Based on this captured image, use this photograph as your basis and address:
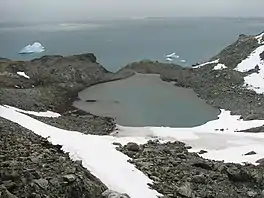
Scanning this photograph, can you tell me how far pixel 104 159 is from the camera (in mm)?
23016

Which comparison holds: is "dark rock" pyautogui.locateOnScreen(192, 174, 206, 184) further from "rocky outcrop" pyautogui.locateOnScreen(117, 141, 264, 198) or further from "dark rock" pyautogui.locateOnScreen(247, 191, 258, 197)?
"dark rock" pyautogui.locateOnScreen(247, 191, 258, 197)

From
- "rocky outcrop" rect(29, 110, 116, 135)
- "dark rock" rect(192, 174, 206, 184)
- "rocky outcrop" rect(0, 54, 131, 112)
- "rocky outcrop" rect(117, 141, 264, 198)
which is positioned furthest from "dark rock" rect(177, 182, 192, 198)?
"rocky outcrop" rect(0, 54, 131, 112)

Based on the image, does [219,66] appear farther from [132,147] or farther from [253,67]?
[132,147]

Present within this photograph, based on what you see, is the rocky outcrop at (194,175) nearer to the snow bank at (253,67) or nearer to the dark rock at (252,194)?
the dark rock at (252,194)

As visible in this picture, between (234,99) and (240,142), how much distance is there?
2226cm

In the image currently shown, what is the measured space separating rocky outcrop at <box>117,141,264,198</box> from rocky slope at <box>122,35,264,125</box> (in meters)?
19.4

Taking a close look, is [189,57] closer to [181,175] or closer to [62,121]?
[62,121]

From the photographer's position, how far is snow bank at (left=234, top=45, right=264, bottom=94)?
5879 centimetres

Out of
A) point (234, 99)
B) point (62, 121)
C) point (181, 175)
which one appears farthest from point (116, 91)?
point (181, 175)

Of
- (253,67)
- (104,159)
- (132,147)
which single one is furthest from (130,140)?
(253,67)

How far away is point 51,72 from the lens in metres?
59.9

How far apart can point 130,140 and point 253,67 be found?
3897 cm

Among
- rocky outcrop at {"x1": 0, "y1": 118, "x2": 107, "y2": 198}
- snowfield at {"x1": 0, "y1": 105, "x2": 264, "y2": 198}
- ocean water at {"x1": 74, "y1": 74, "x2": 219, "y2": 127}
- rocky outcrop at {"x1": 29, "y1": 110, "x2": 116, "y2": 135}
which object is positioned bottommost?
ocean water at {"x1": 74, "y1": 74, "x2": 219, "y2": 127}

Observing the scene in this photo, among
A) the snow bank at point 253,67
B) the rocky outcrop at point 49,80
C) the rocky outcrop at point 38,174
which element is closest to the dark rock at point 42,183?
the rocky outcrop at point 38,174
